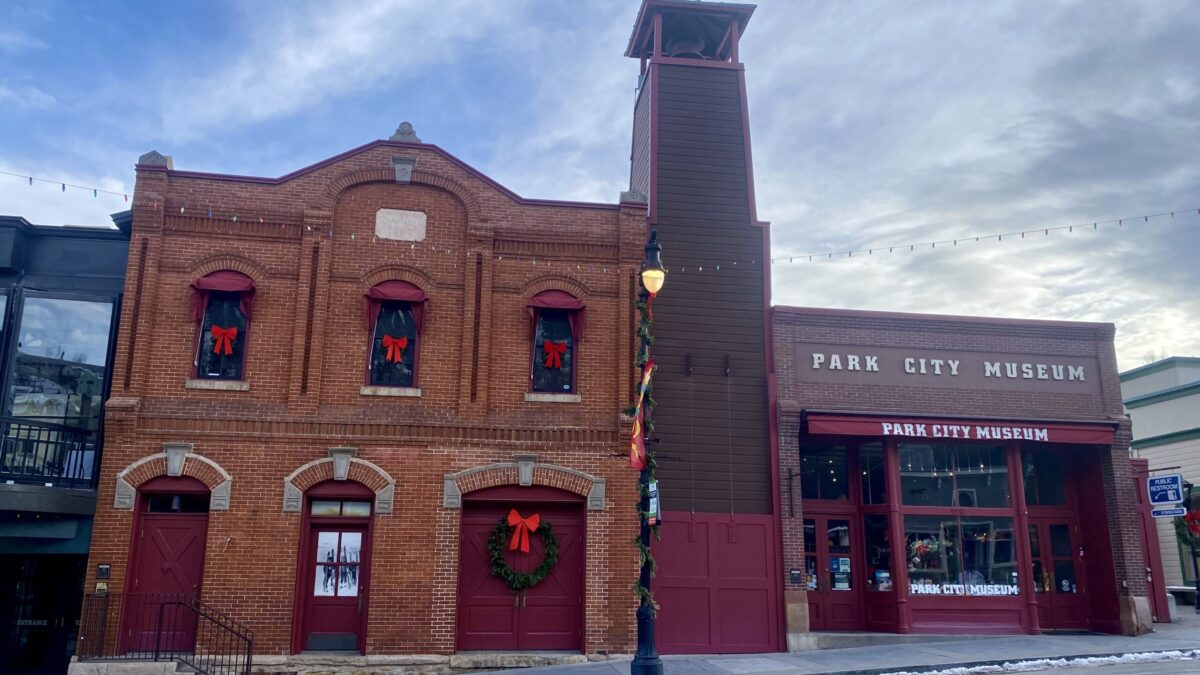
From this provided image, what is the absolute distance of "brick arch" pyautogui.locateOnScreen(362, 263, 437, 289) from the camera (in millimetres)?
16625

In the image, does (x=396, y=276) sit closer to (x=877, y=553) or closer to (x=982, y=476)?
(x=877, y=553)

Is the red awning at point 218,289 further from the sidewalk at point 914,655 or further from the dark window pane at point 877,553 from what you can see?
the dark window pane at point 877,553

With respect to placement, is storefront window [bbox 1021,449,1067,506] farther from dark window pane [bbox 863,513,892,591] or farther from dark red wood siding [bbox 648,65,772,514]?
dark red wood siding [bbox 648,65,772,514]

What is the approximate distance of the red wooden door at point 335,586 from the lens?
15.4 metres

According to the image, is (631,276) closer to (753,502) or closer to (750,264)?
(750,264)

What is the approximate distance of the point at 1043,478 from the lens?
19.3 m

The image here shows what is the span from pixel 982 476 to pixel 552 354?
8982 mm

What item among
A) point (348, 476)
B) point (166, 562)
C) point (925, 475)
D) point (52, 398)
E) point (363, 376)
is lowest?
point (166, 562)

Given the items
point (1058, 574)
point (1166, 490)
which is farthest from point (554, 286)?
point (1166, 490)

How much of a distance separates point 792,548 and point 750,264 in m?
5.54

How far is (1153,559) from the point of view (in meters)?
19.4

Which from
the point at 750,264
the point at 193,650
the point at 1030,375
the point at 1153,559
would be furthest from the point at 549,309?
the point at 1153,559

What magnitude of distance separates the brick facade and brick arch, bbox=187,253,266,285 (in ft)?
0.12

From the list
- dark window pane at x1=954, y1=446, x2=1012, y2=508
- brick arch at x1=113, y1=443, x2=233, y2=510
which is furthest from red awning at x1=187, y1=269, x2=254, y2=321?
dark window pane at x1=954, y1=446, x2=1012, y2=508
